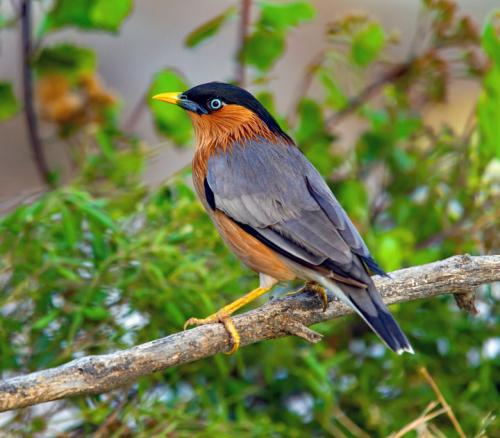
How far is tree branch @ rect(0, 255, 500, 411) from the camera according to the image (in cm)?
315

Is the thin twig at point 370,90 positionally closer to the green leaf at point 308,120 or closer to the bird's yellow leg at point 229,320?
the green leaf at point 308,120

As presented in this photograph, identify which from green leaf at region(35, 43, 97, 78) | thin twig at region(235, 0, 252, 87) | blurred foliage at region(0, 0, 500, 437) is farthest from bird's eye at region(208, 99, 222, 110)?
green leaf at region(35, 43, 97, 78)

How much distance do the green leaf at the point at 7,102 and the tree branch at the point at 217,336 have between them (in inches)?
91.2

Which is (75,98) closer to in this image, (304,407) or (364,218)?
(364,218)

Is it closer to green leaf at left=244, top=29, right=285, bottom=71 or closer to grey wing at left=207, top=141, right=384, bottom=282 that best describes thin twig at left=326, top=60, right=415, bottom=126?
green leaf at left=244, top=29, right=285, bottom=71

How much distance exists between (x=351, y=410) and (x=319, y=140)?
153cm

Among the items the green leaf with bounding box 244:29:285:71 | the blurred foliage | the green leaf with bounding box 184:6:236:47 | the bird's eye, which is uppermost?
the green leaf with bounding box 184:6:236:47

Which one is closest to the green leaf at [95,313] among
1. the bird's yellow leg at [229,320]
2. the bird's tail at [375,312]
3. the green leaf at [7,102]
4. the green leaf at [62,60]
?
the bird's yellow leg at [229,320]

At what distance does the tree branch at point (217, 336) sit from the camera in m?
3.15

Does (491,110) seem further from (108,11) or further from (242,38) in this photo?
(108,11)

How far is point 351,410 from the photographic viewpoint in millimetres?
5277

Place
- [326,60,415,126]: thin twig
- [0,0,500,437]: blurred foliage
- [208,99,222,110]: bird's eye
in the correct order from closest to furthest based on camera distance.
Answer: [0,0,500,437]: blurred foliage → [208,99,222,110]: bird's eye → [326,60,415,126]: thin twig

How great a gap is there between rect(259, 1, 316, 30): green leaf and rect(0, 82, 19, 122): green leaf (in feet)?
4.84

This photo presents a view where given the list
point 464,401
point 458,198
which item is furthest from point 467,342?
point 458,198
